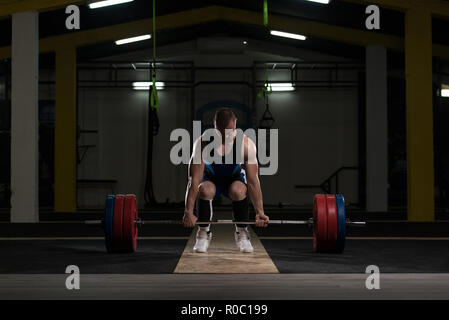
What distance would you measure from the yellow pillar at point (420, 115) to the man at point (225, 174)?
11.9 feet

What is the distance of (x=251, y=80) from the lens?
10.8 meters

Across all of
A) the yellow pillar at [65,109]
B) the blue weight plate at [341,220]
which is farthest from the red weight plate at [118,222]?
the yellow pillar at [65,109]

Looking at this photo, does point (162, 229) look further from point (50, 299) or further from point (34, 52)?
point (50, 299)

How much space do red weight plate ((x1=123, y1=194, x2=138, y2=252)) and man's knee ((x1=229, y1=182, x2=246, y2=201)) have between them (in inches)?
23.5

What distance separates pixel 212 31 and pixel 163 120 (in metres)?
1.79

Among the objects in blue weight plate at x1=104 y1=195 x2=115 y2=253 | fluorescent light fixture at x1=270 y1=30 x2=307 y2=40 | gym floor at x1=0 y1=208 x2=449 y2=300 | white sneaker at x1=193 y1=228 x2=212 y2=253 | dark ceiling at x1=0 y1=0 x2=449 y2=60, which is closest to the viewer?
gym floor at x1=0 y1=208 x2=449 y2=300

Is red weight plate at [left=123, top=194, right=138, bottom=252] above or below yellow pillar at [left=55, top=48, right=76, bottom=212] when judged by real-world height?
below

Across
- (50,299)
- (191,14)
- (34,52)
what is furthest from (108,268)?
(191,14)

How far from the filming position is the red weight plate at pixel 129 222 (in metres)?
3.60

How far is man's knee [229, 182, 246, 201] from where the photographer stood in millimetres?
3566

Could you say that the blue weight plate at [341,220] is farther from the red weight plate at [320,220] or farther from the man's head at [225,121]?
the man's head at [225,121]

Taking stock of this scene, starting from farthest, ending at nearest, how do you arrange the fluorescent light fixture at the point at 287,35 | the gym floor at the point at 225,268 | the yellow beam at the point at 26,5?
the fluorescent light fixture at the point at 287,35 < the yellow beam at the point at 26,5 < the gym floor at the point at 225,268

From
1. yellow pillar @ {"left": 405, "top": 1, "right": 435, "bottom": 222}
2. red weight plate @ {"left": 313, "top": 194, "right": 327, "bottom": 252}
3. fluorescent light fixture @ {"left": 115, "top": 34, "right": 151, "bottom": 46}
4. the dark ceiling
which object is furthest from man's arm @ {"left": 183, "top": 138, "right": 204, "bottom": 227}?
fluorescent light fixture @ {"left": 115, "top": 34, "right": 151, "bottom": 46}

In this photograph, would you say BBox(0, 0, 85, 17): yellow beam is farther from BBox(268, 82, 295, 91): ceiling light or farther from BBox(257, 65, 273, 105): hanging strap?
BBox(268, 82, 295, 91): ceiling light
